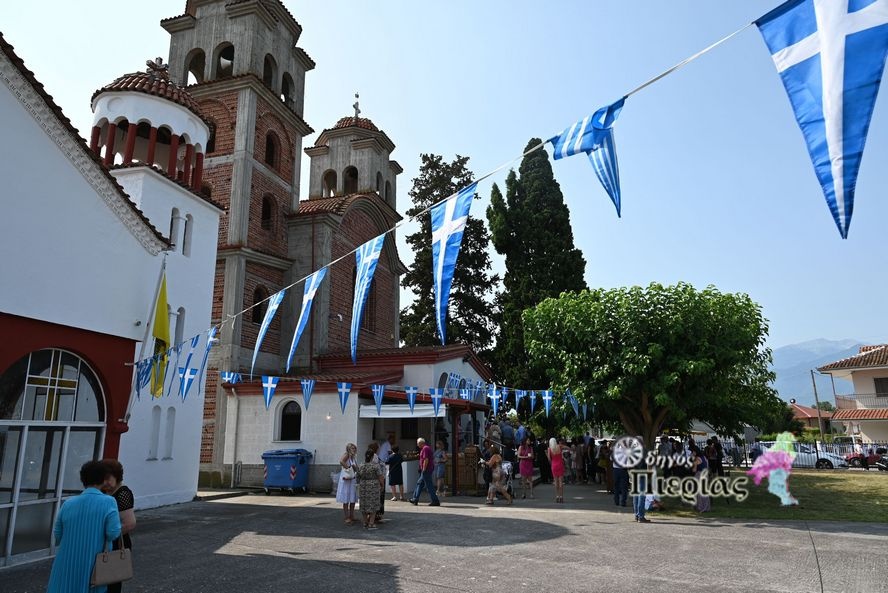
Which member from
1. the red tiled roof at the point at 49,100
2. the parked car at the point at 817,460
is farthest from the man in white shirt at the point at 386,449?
the parked car at the point at 817,460

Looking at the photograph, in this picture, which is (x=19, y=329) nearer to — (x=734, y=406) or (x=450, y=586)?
(x=450, y=586)

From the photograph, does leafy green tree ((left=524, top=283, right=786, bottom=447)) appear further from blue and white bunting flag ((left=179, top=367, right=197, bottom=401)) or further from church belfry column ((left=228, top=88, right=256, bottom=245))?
church belfry column ((left=228, top=88, right=256, bottom=245))

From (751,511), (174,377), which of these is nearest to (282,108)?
(174,377)

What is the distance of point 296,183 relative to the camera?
26141 mm

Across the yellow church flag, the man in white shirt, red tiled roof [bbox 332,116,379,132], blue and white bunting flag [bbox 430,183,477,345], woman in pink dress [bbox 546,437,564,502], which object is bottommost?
woman in pink dress [bbox 546,437,564,502]

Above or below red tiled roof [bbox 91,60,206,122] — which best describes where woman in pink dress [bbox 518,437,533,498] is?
below

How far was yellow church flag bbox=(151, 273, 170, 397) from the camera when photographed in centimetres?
1167

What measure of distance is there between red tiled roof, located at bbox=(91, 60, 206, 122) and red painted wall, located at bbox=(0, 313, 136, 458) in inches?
329

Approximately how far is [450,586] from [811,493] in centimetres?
1581

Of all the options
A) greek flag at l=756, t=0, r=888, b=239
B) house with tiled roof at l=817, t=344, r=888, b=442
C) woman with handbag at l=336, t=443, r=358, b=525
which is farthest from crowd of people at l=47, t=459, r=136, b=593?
house with tiled roof at l=817, t=344, r=888, b=442

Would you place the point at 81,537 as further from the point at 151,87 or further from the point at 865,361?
the point at 865,361

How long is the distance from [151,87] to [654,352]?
15057mm

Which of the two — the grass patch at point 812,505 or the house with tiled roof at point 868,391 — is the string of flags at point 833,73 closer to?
the grass patch at point 812,505

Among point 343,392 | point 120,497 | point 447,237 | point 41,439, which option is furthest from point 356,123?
point 120,497
